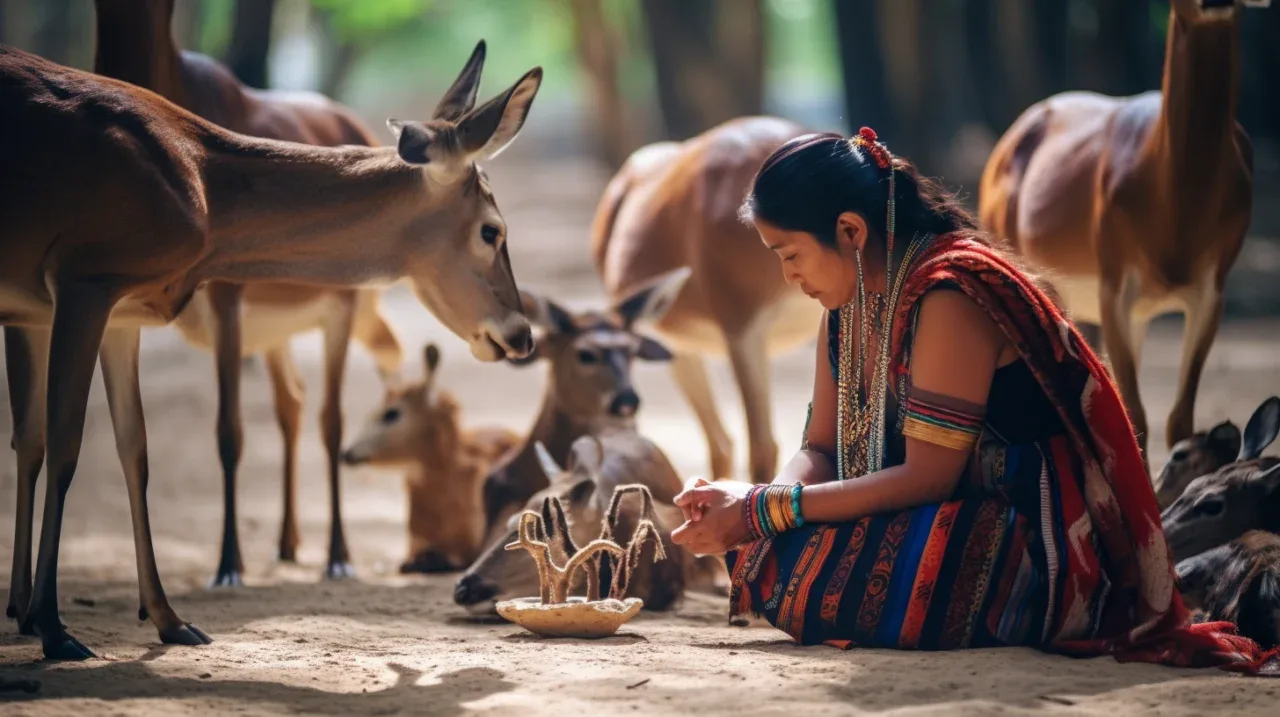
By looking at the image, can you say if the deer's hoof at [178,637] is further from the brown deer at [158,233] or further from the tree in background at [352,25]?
the tree in background at [352,25]

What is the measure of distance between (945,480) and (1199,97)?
10.3ft

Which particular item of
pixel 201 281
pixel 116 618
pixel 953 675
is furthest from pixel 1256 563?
pixel 116 618

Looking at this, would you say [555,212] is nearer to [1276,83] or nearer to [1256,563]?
[1276,83]

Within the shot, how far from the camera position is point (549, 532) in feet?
18.9

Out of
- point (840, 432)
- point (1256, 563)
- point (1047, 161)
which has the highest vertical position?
point (1047, 161)

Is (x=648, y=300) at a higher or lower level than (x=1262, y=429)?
higher

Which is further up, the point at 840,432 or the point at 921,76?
the point at 921,76

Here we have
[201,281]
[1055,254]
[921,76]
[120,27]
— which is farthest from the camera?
[921,76]

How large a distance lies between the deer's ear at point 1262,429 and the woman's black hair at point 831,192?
1.71 metres

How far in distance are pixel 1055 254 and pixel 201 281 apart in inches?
181

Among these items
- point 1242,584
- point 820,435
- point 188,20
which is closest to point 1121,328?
point 1242,584

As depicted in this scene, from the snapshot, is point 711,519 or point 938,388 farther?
point 711,519

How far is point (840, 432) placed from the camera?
470 centimetres

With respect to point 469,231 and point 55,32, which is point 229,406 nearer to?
point 469,231
